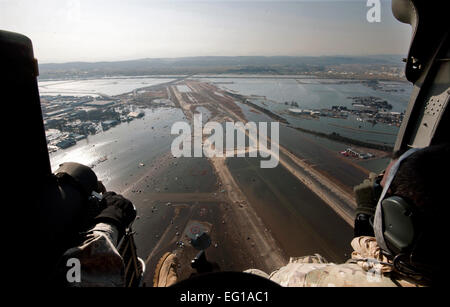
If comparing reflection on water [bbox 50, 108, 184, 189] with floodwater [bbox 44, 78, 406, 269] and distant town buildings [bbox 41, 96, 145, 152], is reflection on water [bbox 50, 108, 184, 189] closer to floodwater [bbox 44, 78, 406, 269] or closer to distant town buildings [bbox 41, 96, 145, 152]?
floodwater [bbox 44, 78, 406, 269]

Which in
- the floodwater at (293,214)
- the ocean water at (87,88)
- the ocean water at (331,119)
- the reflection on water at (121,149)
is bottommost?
the floodwater at (293,214)

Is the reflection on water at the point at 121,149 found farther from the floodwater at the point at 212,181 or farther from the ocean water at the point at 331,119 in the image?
the ocean water at the point at 331,119

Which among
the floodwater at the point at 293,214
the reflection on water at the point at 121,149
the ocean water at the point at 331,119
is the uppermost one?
the ocean water at the point at 331,119

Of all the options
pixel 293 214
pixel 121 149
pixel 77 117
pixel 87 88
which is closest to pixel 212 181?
pixel 293 214

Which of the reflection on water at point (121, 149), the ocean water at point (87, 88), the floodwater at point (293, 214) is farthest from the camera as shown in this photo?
the ocean water at point (87, 88)

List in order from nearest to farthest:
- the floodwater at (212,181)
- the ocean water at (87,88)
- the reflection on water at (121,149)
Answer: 1. the floodwater at (212,181)
2. the reflection on water at (121,149)
3. the ocean water at (87,88)

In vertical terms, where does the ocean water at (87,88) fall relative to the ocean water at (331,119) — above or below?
above

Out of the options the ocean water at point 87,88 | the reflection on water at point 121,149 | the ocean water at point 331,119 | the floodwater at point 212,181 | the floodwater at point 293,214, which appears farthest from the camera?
the ocean water at point 87,88

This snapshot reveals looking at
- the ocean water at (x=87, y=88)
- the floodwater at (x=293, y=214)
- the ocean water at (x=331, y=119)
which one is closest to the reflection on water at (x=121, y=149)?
the floodwater at (x=293, y=214)

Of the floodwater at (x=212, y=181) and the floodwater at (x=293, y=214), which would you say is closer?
the floodwater at (x=293, y=214)

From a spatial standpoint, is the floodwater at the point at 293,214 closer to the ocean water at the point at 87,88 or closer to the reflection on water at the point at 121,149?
the reflection on water at the point at 121,149

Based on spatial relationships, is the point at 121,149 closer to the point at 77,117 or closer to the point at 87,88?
the point at 77,117

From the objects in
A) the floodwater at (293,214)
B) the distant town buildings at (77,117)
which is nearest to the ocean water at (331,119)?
the floodwater at (293,214)
